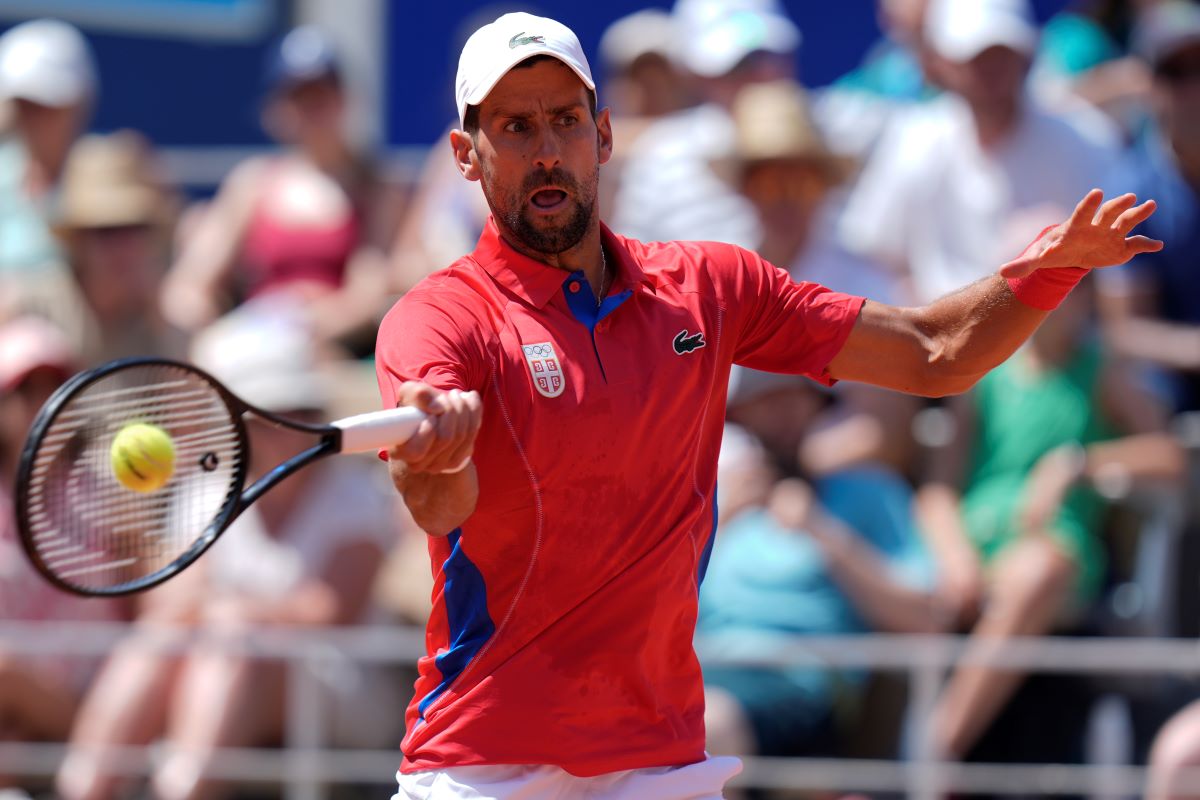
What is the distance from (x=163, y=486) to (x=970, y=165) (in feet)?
12.4

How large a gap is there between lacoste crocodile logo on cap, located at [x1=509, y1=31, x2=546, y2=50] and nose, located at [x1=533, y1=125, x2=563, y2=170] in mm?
153

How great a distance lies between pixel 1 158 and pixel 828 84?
145 inches

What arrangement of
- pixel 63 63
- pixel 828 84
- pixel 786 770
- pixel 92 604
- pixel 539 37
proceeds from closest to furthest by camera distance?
pixel 539 37 → pixel 786 770 → pixel 92 604 → pixel 63 63 → pixel 828 84

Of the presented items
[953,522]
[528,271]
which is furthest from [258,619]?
[528,271]

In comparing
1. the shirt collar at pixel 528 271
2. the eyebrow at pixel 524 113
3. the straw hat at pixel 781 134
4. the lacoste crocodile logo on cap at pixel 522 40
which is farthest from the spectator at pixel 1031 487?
the lacoste crocodile logo on cap at pixel 522 40

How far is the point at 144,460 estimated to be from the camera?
3.19 meters

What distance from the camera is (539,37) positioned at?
124 inches

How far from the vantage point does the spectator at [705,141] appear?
21.7 ft

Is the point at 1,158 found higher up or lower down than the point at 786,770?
higher up

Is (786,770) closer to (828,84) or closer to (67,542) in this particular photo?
(67,542)

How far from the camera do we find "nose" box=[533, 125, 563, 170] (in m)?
3.15

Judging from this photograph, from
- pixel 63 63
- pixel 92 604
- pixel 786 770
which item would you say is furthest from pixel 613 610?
pixel 63 63

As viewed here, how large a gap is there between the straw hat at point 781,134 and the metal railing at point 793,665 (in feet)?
5.73

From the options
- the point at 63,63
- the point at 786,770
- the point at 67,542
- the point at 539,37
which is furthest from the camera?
the point at 63,63
